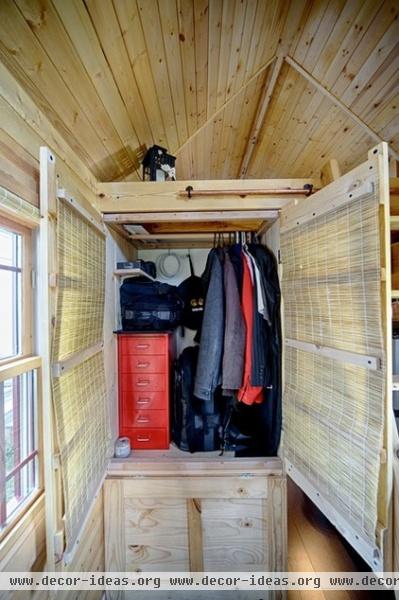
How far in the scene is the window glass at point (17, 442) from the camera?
2.72ft

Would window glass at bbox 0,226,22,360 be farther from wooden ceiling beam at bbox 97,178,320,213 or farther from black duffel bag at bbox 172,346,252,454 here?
black duffel bag at bbox 172,346,252,454

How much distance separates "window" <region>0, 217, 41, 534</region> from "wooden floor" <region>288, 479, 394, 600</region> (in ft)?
5.12

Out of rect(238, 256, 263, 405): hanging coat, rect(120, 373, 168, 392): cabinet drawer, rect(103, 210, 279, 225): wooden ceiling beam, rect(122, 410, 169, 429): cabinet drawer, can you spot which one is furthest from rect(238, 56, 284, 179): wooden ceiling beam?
rect(122, 410, 169, 429): cabinet drawer

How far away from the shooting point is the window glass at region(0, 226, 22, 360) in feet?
2.80

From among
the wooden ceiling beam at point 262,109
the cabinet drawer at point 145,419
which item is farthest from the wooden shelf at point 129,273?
the wooden ceiling beam at point 262,109

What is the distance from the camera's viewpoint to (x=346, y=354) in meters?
0.92

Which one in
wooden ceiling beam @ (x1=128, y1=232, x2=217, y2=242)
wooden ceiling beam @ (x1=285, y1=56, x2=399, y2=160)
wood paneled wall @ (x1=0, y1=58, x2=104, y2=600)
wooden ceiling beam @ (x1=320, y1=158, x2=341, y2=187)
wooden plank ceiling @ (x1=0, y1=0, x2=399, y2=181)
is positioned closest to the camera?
wood paneled wall @ (x1=0, y1=58, x2=104, y2=600)

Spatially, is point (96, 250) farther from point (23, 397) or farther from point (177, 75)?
point (177, 75)

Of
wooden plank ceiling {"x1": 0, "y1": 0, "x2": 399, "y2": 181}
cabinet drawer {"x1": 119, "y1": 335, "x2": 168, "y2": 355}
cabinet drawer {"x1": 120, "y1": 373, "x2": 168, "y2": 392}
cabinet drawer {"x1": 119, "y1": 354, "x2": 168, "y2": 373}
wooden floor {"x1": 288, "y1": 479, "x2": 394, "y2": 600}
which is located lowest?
wooden floor {"x1": 288, "y1": 479, "x2": 394, "y2": 600}

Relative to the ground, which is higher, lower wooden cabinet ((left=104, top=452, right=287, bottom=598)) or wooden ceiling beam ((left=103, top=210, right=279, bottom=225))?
wooden ceiling beam ((left=103, top=210, right=279, bottom=225))

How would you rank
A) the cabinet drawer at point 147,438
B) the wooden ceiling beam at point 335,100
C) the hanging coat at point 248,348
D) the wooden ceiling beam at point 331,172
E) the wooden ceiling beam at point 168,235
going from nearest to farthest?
the wooden ceiling beam at point 331,172, the hanging coat at point 248,348, the wooden ceiling beam at point 335,100, the cabinet drawer at point 147,438, the wooden ceiling beam at point 168,235

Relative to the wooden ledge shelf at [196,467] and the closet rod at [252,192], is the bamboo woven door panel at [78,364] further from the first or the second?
the closet rod at [252,192]

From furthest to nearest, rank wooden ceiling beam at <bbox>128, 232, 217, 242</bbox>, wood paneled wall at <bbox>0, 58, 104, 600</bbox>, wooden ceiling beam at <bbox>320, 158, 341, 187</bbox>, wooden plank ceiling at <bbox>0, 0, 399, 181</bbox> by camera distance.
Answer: wooden ceiling beam at <bbox>128, 232, 217, 242</bbox>, wooden ceiling beam at <bbox>320, 158, 341, 187</bbox>, wooden plank ceiling at <bbox>0, 0, 399, 181</bbox>, wood paneled wall at <bbox>0, 58, 104, 600</bbox>

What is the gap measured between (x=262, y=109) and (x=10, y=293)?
6.15 feet
